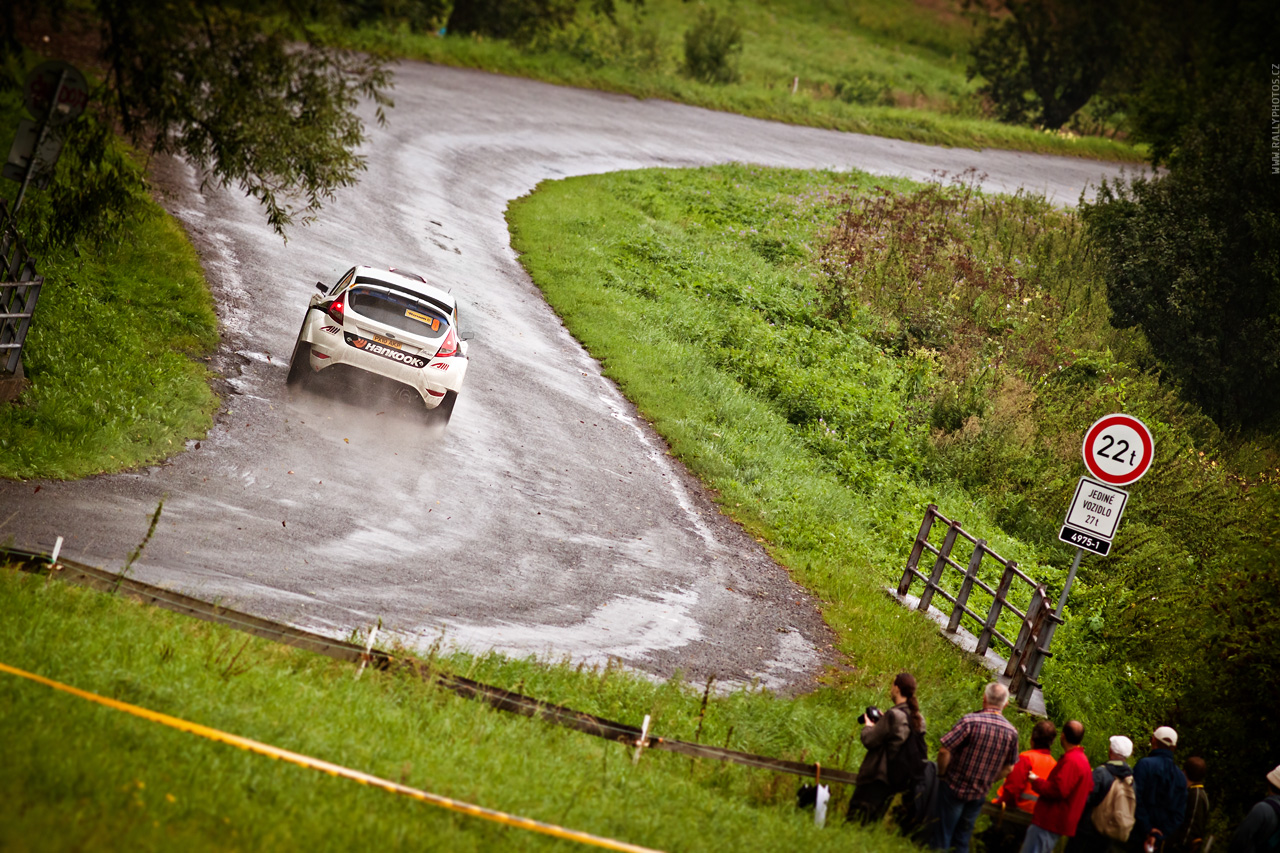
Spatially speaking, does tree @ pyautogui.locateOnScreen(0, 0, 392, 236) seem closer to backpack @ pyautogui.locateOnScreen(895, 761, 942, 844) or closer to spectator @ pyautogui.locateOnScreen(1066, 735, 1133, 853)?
backpack @ pyautogui.locateOnScreen(895, 761, 942, 844)

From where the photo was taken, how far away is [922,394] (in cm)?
2148

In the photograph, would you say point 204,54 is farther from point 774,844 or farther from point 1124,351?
point 1124,351

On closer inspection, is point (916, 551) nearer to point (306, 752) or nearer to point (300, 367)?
point (300, 367)

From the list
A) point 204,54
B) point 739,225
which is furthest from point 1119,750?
point 739,225

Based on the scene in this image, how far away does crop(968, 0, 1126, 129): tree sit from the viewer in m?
43.8

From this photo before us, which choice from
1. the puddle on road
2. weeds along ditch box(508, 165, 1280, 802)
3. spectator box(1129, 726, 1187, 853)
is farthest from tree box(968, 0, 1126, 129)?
spectator box(1129, 726, 1187, 853)

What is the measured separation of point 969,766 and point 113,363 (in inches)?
408

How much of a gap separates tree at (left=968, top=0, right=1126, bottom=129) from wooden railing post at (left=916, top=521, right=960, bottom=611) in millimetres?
37203

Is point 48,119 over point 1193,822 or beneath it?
over

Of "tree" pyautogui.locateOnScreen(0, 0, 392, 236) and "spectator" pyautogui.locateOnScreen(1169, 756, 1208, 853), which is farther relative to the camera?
"spectator" pyautogui.locateOnScreen(1169, 756, 1208, 853)

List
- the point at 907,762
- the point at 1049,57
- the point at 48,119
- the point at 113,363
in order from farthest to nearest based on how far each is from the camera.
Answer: the point at 1049,57, the point at 113,363, the point at 48,119, the point at 907,762

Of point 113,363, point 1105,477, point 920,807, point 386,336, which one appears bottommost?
point 920,807

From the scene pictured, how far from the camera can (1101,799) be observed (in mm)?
8547

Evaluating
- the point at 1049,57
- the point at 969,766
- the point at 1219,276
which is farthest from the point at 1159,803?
the point at 1049,57
